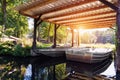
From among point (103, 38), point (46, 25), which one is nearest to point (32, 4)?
point (46, 25)

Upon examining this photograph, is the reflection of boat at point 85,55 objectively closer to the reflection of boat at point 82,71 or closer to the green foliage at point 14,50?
the reflection of boat at point 82,71

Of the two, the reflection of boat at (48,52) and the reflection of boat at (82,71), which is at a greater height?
the reflection of boat at (48,52)

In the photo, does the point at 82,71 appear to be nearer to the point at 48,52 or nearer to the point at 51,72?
the point at 51,72

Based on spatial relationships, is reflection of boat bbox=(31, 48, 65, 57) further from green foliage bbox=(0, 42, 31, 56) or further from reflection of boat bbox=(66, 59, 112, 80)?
reflection of boat bbox=(66, 59, 112, 80)

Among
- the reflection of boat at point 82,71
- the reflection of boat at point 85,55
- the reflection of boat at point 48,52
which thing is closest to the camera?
the reflection of boat at point 82,71

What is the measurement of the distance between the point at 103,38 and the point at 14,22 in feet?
126

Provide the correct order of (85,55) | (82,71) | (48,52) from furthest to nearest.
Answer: (48,52) < (85,55) < (82,71)

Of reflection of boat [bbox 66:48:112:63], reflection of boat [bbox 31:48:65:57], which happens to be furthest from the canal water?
reflection of boat [bbox 31:48:65:57]

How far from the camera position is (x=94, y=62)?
9.52 meters

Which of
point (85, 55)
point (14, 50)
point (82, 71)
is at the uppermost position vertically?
point (14, 50)

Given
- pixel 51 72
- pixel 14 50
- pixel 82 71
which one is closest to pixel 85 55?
pixel 82 71

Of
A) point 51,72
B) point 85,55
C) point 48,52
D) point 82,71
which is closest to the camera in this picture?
point 51,72

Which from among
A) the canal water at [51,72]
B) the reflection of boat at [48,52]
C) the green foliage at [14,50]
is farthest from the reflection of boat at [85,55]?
the green foliage at [14,50]

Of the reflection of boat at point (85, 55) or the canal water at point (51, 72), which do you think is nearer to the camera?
the canal water at point (51, 72)
